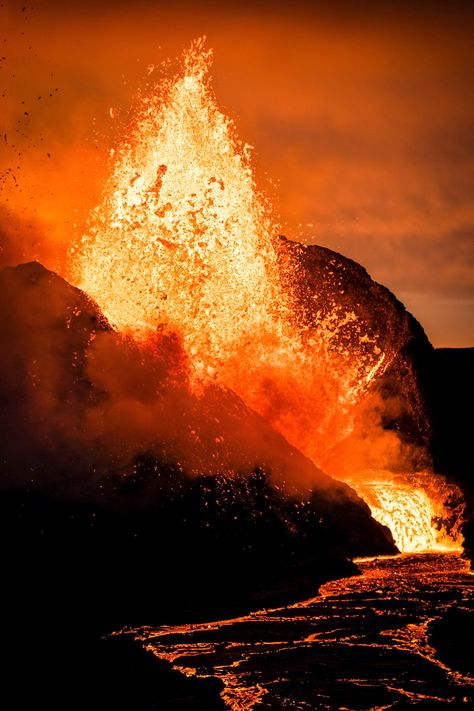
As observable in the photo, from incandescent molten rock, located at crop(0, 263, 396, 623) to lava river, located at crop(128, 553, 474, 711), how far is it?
148 centimetres

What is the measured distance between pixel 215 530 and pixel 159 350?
824 centimetres

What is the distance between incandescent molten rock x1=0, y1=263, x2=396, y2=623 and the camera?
15.3m

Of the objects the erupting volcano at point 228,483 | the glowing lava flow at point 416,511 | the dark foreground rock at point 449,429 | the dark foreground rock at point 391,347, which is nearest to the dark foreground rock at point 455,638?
the erupting volcano at point 228,483

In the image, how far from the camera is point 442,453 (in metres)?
33.1

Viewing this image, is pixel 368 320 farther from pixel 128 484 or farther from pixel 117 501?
pixel 117 501

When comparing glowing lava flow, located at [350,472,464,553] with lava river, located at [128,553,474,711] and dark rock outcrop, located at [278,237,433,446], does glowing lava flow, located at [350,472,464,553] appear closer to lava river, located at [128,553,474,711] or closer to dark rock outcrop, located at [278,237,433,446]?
dark rock outcrop, located at [278,237,433,446]

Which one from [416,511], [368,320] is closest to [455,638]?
[416,511]

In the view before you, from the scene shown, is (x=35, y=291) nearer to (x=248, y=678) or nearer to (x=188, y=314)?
(x=188, y=314)

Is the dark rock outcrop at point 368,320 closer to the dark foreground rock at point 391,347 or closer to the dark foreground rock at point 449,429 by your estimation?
the dark foreground rock at point 391,347

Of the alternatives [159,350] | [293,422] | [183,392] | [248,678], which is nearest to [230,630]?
[248,678]

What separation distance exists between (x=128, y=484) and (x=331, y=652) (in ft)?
23.5

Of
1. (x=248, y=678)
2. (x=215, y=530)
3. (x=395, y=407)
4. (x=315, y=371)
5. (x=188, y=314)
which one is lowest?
(x=248, y=678)

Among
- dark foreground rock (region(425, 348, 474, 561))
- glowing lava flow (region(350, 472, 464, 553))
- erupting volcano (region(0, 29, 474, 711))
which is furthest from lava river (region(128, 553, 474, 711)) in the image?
dark foreground rock (region(425, 348, 474, 561))

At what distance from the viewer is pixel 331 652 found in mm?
11414
